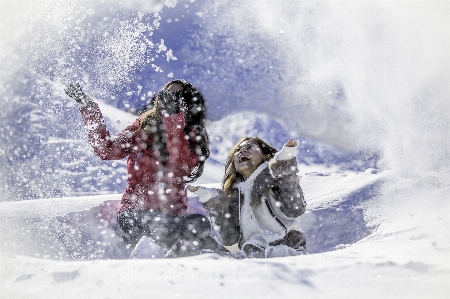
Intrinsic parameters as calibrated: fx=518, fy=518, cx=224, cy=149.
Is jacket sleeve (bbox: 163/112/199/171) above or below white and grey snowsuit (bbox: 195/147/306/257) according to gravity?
above

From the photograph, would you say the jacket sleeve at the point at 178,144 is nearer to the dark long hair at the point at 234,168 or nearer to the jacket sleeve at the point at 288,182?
Answer: the dark long hair at the point at 234,168

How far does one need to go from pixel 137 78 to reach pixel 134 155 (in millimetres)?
6524

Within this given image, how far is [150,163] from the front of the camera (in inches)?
122

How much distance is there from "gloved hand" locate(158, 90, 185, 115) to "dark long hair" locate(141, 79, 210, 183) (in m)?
0.05

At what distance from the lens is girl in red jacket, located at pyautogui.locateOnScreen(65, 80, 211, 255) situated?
2.99 metres

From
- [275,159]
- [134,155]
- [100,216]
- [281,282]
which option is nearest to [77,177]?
[100,216]

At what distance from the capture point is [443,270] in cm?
154

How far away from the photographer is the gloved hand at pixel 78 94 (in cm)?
309

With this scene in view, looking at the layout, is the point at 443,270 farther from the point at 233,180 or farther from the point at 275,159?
the point at 233,180

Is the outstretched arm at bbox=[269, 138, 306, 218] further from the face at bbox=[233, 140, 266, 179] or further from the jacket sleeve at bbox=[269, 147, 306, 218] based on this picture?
the face at bbox=[233, 140, 266, 179]

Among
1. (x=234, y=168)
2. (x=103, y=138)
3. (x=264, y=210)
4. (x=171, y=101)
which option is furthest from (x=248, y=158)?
(x=103, y=138)

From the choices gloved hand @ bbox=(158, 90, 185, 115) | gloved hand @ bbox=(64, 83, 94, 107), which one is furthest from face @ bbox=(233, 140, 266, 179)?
gloved hand @ bbox=(64, 83, 94, 107)

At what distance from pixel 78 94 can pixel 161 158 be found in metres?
0.63

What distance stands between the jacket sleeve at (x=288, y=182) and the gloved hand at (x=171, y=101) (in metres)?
0.65
